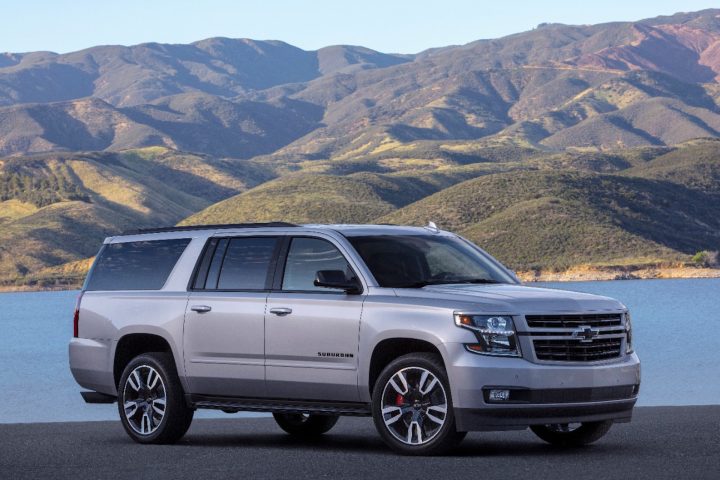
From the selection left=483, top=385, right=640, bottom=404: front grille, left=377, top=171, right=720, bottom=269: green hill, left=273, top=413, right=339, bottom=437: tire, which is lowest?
left=377, top=171, right=720, bottom=269: green hill

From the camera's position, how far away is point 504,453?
40.1 ft

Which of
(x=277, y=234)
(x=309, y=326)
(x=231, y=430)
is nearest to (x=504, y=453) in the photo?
(x=309, y=326)

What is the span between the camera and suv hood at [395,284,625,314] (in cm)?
1152

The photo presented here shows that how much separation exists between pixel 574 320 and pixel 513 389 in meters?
0.88

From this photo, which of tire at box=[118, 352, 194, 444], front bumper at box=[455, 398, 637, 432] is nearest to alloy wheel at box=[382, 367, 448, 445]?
front bumper at box=[455, 398, 637, 432]

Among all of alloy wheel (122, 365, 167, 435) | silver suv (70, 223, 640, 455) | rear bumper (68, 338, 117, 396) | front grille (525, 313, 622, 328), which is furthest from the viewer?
rear bumper (68, 338, 117, 396)

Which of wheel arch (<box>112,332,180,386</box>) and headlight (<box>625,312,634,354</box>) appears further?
wheel arch (<box>112,332,180,386</box>)

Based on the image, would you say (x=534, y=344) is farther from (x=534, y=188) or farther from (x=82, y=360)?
(x=534, y=188)

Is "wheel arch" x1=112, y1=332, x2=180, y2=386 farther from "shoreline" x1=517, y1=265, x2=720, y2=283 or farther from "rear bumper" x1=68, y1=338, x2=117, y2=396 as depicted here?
"shoreline" x1=517, y1=265, x2=720, y2=283

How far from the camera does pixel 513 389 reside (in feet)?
37.2

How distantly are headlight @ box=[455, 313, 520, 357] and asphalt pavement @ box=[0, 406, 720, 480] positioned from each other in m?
0.93

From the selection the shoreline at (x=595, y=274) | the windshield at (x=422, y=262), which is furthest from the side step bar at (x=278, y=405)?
the shoreline at (x=595, y=274)

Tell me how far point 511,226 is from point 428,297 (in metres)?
143

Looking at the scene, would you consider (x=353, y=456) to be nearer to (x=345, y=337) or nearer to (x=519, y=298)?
(x=345, y=337)
